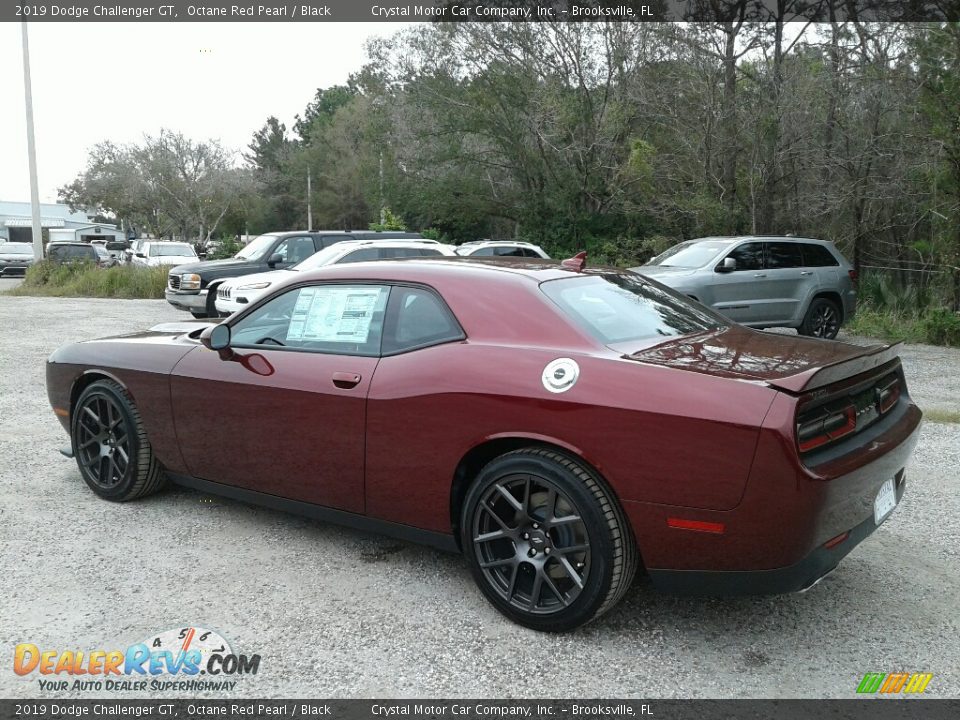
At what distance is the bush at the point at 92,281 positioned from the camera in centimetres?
2145

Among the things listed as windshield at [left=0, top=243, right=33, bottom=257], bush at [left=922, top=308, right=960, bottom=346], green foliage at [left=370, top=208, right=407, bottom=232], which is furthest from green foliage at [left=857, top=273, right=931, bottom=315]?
windshield at [left=0, top=243, right=33, bottom=257]

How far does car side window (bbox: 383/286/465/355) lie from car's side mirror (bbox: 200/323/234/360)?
100 cm

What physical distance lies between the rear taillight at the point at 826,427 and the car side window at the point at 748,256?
9199mm

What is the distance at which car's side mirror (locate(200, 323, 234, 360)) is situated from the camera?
14.4 ft

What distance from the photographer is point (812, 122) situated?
1798 centimetres

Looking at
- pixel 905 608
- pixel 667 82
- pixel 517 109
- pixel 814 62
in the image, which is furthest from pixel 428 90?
pixel 905 608

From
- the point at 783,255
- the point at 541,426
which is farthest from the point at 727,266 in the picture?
the point at 541,426

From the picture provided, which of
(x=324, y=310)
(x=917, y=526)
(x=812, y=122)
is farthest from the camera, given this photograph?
(x=812, y=122)

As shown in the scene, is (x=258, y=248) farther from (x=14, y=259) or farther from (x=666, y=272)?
(x=14, y=259)

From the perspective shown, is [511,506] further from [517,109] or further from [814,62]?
[517,109]

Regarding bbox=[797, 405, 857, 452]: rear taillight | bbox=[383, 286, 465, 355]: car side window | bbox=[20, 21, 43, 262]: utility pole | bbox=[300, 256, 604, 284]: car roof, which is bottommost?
bbox=[797, 405, 857, 452]: rear taillight

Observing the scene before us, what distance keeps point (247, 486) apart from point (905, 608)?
320 cm

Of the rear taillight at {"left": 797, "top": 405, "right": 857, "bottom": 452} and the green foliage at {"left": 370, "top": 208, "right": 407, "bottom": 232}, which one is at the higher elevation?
the green foliage at {"left": 370, "top": 208, "right": 407, "bottom": 232}

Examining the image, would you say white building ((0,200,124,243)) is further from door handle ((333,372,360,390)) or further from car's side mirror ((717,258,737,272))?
door handle ((333,372,360,390))
